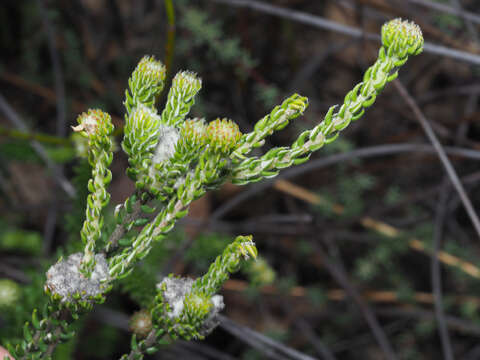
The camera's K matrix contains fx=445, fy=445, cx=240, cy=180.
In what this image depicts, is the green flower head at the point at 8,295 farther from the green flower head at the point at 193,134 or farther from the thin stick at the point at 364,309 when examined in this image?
the thin stick at the point at 364,309

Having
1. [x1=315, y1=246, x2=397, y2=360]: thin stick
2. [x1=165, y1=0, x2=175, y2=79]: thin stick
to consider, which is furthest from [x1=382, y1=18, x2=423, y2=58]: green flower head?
[x1=315, y1=246, x2=397, y2=360]: thin stick

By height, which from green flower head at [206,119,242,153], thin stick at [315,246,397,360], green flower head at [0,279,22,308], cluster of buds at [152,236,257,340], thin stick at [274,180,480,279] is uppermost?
thin stick at [274,180,480,279]

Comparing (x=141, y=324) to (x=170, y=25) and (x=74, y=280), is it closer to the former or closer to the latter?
(x=74, y=280)

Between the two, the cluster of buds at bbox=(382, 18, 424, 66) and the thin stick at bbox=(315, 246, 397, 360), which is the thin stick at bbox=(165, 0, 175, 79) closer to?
the cluster of buds at bbox=(382, 18, 424, 66)

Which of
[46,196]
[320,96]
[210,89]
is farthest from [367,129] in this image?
[46,196]

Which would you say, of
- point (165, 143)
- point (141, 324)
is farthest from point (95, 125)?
point (141, 324)

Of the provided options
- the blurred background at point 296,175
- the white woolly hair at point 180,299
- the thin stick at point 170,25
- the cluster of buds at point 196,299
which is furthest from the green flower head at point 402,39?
the blurred background at point 296,175
